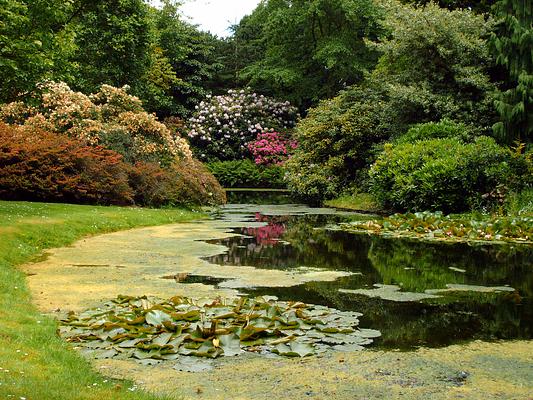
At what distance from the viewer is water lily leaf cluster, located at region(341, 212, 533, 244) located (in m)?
12.1

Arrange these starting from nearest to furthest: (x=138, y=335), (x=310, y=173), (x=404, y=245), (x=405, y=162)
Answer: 1. (x=138, y=335)
2. (x=404, y=245)
3. (x=405, y=162)
4. (x=310, y=173)

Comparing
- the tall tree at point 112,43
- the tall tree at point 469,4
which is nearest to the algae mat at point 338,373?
the tall tree at point 469,4

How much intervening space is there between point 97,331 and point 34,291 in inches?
74.5

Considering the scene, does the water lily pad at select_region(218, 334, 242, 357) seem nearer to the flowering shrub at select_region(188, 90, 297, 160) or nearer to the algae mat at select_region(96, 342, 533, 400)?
the algae mat at select_region(96, 342, 533, 400)

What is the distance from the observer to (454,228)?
499 inches


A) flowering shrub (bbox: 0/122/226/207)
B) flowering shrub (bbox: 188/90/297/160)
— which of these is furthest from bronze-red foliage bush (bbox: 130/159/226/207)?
flowering shrub (bbox: 188/90/297/160)

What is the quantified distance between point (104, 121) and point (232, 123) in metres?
17.8

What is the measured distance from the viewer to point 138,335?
200 inches

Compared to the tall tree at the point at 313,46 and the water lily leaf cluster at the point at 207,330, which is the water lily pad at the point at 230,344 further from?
the tall tree at the point at 313,46

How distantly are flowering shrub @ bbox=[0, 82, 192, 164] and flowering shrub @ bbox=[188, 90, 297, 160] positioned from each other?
15.7 meters

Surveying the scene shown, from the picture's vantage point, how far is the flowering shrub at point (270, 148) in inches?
1396

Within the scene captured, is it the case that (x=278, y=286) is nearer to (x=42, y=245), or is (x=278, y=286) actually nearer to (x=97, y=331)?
(x=97, y=331)

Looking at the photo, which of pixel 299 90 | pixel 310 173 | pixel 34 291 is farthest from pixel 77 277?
pixel 299 90

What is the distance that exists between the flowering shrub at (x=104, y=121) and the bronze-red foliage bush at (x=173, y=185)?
0.74m
